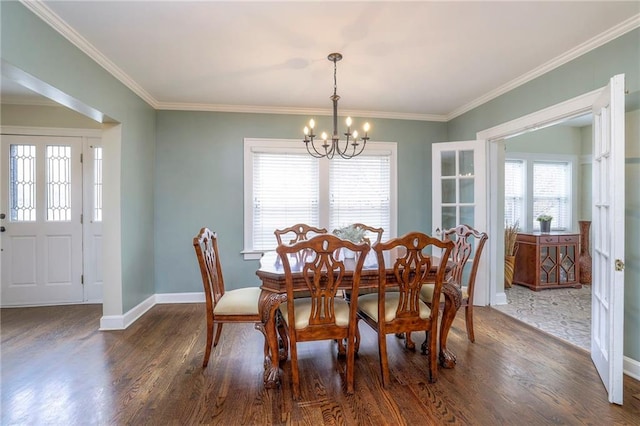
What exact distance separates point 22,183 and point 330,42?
4101 millimetres

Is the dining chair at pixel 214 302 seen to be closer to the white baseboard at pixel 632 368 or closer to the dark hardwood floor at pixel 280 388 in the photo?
the dark hardwood floor at pixel 280 388

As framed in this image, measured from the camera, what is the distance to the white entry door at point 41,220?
3.66 metres

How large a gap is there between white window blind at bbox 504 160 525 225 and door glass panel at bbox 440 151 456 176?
188cm

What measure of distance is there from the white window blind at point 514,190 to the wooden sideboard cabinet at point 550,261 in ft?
1.90

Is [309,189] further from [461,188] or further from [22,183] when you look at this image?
[22,183]

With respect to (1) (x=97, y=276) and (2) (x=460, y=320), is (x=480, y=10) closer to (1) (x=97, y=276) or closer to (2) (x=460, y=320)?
(2) (x=460, y=320)

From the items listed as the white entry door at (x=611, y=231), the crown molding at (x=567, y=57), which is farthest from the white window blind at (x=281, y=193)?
the white entry door at (x=611, y=231)

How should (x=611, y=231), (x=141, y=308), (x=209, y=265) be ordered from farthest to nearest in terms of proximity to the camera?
(x=141, y=308) < (x=209, y=265) < (x=611, y=231)

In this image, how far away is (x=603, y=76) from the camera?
94.0 inches

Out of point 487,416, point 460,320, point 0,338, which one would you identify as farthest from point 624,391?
point 0,338

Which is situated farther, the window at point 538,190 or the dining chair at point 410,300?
the window at point 538,190

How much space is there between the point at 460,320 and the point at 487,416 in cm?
161

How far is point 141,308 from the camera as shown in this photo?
3492mm

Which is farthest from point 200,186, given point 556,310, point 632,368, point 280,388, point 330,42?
point 556,310
